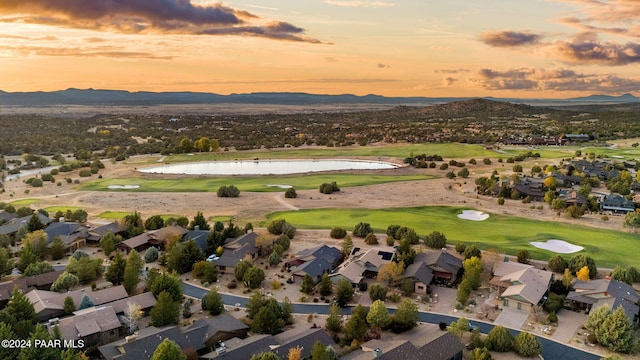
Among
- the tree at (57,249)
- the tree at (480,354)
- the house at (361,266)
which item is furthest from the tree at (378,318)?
the tree at (57,249)

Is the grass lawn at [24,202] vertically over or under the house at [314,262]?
under

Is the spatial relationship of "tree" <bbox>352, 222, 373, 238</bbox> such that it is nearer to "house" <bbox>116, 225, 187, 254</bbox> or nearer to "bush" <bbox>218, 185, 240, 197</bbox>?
"house" <bbox>116, 225, 187, 254</bbox>

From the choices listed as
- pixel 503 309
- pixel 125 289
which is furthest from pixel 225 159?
pixel 503 309

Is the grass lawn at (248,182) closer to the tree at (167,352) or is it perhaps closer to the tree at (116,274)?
the tree at (116,274)

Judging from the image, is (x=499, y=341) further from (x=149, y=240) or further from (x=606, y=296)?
(x=149, y=240)

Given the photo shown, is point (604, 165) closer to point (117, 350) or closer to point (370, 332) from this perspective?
point (370, 332)

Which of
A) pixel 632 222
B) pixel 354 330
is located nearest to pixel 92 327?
pixel 354 330
